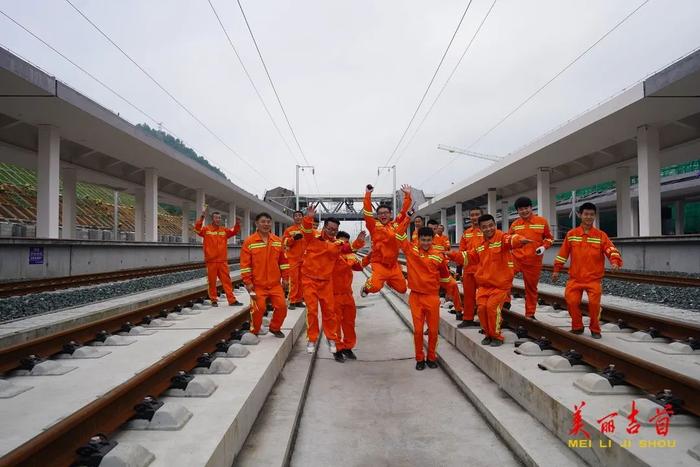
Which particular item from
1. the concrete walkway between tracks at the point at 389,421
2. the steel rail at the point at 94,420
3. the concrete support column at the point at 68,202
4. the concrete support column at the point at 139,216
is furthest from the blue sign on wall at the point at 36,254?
the concrete support column at the point at 139,216

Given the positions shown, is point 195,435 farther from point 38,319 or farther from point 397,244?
point 38,319

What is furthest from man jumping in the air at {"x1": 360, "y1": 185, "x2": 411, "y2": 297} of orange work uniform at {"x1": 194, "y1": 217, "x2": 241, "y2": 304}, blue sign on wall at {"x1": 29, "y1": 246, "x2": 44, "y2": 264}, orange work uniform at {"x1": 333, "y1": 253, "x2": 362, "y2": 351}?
blue sign on wall at {"x1": 29, "y1": 246, "x2": 44, "y2": 264}

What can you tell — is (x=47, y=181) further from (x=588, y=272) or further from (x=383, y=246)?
(x=588, y=272)

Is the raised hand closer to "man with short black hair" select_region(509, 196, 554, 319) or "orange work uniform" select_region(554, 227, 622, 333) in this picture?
"man with short black hair" select_region(509, 196, 554, 319)

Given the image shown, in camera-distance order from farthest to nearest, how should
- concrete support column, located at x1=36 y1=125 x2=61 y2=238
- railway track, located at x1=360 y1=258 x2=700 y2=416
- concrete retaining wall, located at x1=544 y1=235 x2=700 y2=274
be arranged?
1. concrete support column, located at x1=36 y1=125 x2=61 y2=238
2. concrete retaining wall, located at x1=544 y1=235 x2=700 y2=274
3. railway track, located at x1=360 y1=258 x2=700 y2=416

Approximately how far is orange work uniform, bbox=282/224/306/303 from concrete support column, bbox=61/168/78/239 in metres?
19.0

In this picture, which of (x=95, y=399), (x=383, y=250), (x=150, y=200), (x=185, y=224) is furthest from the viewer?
(x=185, y=224)

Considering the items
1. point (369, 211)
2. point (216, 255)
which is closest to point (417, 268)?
point (369, 211)

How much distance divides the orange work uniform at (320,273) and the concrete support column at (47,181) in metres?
15.0

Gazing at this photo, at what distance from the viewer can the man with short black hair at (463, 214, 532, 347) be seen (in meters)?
5.15

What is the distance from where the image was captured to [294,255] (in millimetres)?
7711

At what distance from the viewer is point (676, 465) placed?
229 centimetres

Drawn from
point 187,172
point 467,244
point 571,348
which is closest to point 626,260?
point 467,244

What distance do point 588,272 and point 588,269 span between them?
0.12 feet
